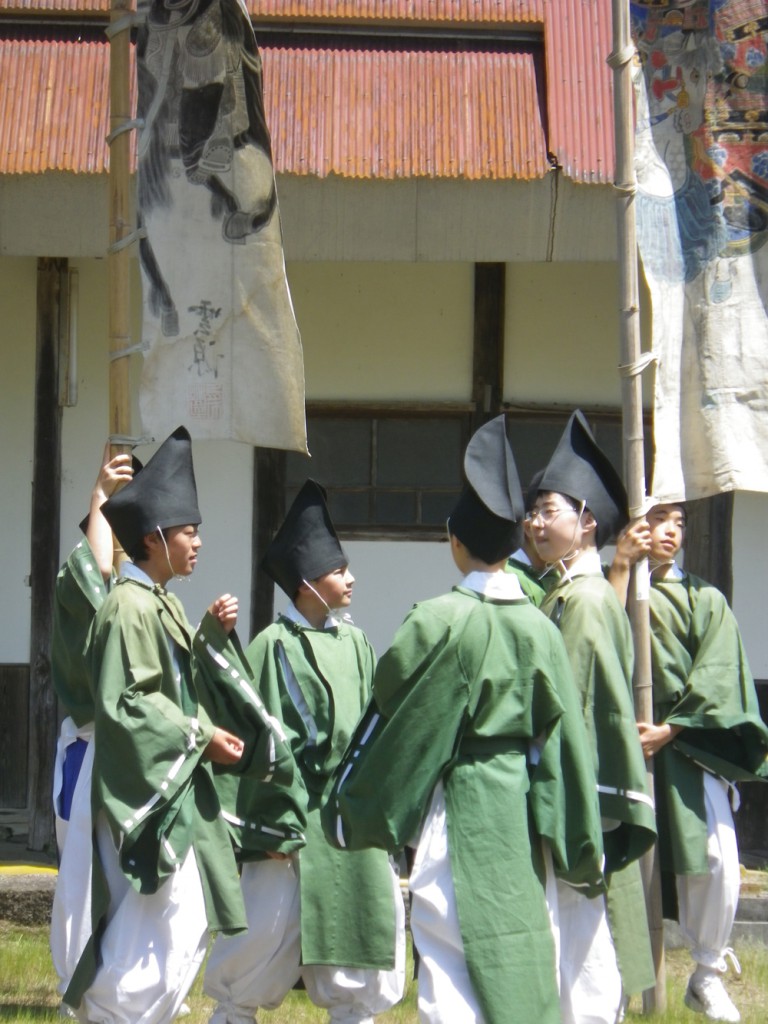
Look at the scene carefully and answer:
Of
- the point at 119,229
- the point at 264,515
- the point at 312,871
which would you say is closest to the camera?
the point at 312,871

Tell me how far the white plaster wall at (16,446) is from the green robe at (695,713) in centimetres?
334

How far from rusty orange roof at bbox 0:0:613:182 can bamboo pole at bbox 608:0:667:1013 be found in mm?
1264

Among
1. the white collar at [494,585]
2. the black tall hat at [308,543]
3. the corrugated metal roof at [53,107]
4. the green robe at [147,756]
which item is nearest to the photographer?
the white collar at [494,585]

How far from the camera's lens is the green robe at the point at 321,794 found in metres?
5.02

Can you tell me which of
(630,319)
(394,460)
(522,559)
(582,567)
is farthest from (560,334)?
(582,567)

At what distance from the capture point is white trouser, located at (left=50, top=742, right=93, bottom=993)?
4.78 m

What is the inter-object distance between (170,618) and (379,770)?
0.86m

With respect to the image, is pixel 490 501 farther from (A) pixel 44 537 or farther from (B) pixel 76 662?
(A) pixel 44 537

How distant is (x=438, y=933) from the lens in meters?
4.13

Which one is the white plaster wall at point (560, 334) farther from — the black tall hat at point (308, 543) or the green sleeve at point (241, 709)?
the green sleeve at point (241, 709)

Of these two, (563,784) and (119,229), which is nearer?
(563,784)

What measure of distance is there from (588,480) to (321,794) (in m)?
1.39

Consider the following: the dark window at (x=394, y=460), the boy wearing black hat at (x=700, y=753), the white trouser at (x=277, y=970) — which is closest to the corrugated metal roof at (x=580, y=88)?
the dark window at (x=394, y=460)

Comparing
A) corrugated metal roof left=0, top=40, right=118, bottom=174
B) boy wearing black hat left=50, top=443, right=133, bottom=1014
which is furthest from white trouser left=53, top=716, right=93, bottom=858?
corrugated metal roof left=0, top=40, right=118, bottom=174
